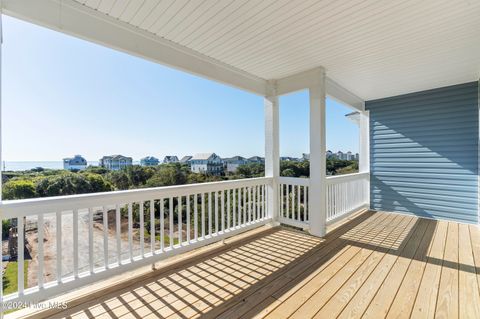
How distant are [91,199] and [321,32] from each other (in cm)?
296

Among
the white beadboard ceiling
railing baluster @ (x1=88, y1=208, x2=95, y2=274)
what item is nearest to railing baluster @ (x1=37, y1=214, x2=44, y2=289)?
railing baluster @ (x1=88, y1=208, x2=95, y2=274)

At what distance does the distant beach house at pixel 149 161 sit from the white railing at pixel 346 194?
295 cm

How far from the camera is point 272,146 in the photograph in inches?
161

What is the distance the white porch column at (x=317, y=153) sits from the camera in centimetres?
353

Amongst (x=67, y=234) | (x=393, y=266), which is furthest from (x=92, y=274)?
(x=393, y=266)

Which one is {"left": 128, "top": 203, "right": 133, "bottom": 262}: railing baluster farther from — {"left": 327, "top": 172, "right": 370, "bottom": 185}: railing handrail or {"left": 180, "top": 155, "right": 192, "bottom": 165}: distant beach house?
{"left": 327, "top": 172, "right": 370, "bottom": 185}: railing handrail

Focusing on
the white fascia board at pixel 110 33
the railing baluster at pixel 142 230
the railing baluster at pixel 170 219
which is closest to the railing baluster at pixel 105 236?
the railing baluster at pixel 142 230

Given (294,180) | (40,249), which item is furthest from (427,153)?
(40,249)

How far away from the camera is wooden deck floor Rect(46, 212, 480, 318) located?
6.11 feet

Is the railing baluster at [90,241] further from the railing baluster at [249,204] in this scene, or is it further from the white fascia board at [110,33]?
the railing baluster at [249,204]

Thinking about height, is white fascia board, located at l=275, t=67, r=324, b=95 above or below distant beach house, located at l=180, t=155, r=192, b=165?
above

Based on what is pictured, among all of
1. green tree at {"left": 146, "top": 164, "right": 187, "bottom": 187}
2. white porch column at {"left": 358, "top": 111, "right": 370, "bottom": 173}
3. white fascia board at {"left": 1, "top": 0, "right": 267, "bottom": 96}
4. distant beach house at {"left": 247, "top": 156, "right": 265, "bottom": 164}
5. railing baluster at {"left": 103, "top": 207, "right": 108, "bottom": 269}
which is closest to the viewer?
white fascia board at {"left": 1, "top": 0, "right": 267, "bottom": 96}

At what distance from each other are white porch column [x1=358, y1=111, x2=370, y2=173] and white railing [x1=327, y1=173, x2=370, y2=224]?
0.79ft

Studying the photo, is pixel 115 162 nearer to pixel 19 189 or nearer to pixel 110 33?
pixel 19 189
